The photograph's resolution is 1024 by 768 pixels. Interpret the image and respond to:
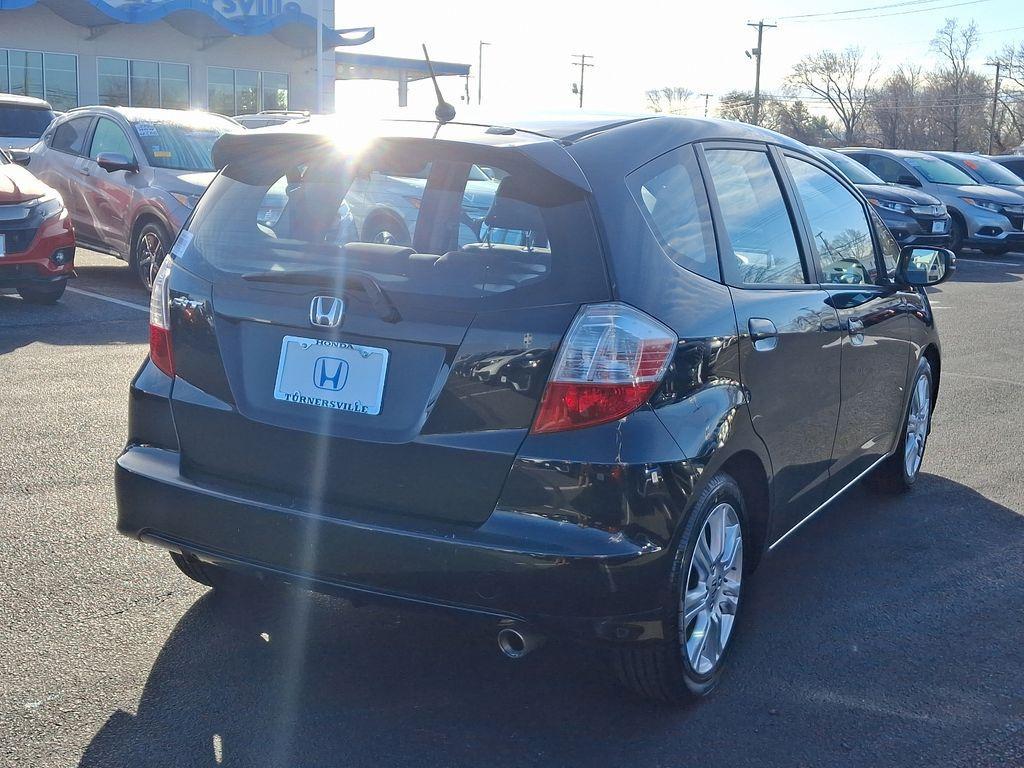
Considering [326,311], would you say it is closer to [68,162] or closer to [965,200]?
[68,162]

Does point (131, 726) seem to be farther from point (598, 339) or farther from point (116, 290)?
point (116, 290)

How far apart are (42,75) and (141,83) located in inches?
133

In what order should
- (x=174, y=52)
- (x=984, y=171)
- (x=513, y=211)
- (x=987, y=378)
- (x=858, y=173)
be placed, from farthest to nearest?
(x=174, y=52), (x=984, y=171), (x=858, y=173), (x=987, y=378), (x=513, y=211)

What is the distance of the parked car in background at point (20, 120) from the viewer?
1842 centimetres

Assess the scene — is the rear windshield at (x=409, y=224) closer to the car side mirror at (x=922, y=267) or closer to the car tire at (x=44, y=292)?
the car side mirror at (x=922, y=267)

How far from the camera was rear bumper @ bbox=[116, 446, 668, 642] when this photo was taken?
119 inches

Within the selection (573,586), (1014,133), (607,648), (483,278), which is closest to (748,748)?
(607,648)

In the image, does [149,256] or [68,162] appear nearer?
[149,256]

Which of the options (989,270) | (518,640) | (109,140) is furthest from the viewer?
(989,270)

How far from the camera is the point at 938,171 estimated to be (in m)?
21.1

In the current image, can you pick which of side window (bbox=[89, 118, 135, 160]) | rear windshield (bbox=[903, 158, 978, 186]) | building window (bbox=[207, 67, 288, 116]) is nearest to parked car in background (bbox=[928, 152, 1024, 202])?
rear windshield (bbox=[903, 158, 978, 186])

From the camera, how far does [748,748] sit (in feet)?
10.8

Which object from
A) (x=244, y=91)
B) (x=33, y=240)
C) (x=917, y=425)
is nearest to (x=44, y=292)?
(x=33, y=240)

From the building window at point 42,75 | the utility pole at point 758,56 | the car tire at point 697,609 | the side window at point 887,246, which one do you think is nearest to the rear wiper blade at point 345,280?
the car tire at point 697,609
